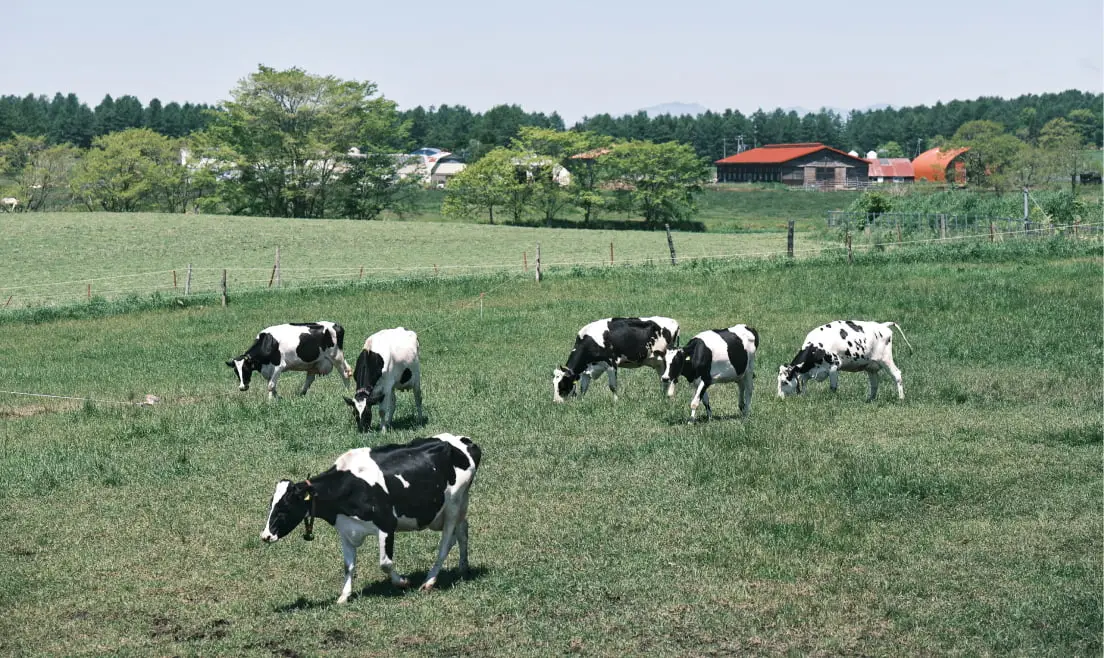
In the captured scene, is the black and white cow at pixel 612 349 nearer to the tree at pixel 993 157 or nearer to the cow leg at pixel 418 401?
the cow leg at pixel 418 401

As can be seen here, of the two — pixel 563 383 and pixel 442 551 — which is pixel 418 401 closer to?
pixel 563 383

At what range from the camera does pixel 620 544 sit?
561 inches

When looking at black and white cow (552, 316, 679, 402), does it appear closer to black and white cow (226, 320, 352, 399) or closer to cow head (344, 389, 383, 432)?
cow head (344, 389, 383, 432)

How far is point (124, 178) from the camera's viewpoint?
367 feet

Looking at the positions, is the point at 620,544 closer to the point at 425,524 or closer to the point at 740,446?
the point at 425,524

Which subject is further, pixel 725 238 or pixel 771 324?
pixel 725 238

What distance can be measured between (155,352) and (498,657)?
2387cm

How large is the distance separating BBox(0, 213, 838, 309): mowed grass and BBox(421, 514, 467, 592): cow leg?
3661 centimetres

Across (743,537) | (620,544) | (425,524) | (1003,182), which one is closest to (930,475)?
(743,537)

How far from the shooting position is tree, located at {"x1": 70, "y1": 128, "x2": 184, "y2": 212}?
367ft

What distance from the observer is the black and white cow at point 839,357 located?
22.8 m

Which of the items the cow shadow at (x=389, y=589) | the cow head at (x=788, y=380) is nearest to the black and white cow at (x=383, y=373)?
the cow head at (x=788, y=380)

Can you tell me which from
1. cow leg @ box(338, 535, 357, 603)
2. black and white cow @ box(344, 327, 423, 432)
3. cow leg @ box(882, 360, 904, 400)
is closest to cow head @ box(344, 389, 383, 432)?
black and white cow @ box(344, 327, 423, 432)

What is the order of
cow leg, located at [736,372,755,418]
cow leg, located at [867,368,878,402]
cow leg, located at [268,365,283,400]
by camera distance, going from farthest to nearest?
cow leg, located at [268,365,283,400]
cow leg, located at [867,368,878,402]
cow leg, located at [736,372,755,418]
